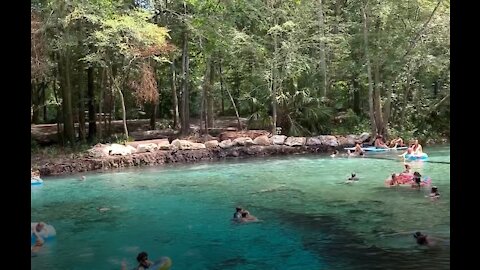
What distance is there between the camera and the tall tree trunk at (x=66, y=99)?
20.3 meters

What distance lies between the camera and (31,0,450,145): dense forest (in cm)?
1970

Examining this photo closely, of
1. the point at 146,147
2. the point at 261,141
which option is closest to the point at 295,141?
the point at 261,141

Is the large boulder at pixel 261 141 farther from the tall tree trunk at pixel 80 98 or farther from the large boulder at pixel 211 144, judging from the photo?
the tall tree trunk at pixel 80 98

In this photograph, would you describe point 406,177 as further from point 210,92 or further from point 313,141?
point 210,92

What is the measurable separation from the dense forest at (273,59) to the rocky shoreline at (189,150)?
1.68 metres

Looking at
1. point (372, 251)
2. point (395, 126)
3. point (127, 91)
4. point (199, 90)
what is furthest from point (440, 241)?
point (199, 90)

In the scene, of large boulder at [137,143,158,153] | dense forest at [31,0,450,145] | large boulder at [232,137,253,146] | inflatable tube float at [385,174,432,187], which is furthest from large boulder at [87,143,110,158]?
inflatable tube float at [385,174,432,187]

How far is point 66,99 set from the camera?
2042 centimetres

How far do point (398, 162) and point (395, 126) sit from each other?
7.35 metres

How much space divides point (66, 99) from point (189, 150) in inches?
211

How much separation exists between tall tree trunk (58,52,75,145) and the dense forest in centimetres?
4

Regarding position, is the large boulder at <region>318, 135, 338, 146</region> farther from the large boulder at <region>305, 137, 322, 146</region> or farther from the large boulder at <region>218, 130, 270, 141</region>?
the large boulder at <region>218, 130, 270, 141</region>

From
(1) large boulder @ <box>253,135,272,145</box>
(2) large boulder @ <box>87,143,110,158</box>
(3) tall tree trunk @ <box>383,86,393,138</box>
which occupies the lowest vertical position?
(2) large boulder @ <box>87,143,110,158</box>
